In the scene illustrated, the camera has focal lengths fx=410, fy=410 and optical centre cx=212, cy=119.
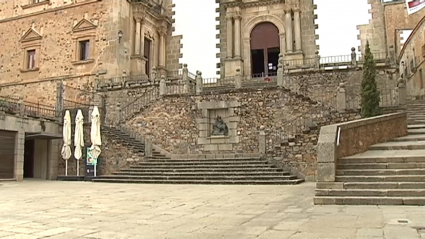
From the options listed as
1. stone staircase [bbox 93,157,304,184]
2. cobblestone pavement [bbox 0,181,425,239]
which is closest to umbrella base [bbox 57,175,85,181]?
stone staircase [bbox 93,157,304,184]

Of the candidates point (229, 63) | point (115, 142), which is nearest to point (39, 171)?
point (115, 142)

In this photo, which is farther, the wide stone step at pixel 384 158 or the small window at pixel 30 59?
the small window at pixel 30 59

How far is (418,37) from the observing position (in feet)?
79.5

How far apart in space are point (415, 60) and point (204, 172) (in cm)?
1717

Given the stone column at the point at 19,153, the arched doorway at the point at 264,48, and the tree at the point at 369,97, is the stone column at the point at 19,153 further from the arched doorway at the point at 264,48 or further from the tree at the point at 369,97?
the tree at the point at 369,97

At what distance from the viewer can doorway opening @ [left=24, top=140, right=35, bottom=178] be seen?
19750 millimetres

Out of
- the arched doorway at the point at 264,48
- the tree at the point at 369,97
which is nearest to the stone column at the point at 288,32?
the arched doorway at the point at 264,48

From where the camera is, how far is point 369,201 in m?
7.44

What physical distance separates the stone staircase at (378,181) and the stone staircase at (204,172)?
451 centimetres

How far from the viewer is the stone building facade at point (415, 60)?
23475 mm

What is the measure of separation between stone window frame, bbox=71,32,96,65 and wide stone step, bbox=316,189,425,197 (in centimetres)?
1787

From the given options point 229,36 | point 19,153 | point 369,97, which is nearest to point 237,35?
point 229,36

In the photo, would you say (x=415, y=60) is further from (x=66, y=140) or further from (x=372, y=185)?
(x=66, y=140)

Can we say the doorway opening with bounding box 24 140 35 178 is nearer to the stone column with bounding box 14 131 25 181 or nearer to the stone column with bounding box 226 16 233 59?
the stone column with bounding box 14 131 25 181
